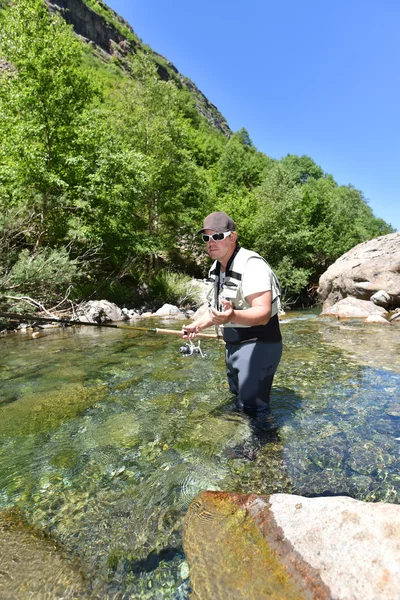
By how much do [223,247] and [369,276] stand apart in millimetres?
18238

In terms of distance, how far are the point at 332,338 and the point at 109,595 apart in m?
9.82

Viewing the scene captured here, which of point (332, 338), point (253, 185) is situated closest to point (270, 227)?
point (253, 185)

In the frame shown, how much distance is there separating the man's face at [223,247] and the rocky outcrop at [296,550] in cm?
257

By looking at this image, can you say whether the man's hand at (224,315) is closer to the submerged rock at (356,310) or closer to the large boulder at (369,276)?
the submerged rock at (356,310)

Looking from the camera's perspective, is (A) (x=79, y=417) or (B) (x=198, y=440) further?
(A) (x=79, y=417)

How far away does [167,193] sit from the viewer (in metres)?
27.2

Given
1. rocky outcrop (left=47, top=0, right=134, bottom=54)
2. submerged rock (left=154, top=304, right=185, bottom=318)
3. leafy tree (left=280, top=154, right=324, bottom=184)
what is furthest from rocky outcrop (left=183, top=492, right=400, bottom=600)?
rocky outcrop (left=47, top=0, right=134, bottom=54)

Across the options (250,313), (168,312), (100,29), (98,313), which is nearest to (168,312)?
(168,312)

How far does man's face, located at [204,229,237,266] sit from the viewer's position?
4.01 metres

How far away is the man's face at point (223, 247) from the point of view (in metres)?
4.01

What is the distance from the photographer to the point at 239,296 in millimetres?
4055

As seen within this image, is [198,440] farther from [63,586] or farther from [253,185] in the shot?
[253,185]

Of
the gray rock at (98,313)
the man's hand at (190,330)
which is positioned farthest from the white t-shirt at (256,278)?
the gray rock at (98,313)

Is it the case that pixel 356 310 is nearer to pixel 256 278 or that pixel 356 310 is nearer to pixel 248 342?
pixel 248 342
